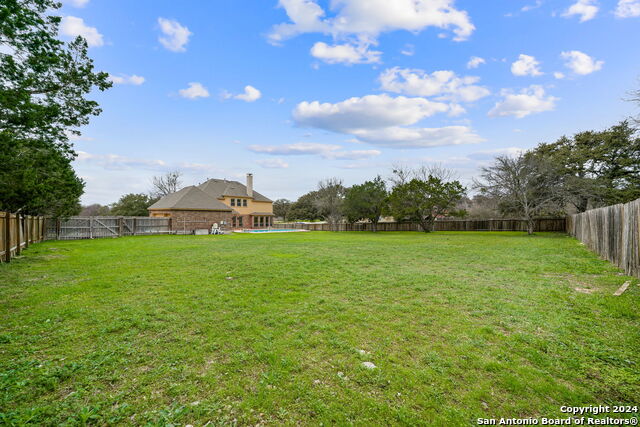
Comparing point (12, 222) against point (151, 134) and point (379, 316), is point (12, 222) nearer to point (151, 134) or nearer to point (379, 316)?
point (151, 134)

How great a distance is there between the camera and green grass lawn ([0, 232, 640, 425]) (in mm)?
2270

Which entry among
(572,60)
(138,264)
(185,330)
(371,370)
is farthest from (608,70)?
(138,264)

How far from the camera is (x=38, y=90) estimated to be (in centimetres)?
822

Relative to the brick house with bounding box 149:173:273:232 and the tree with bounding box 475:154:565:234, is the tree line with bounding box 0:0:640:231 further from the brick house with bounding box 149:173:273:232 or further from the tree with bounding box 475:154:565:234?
the brick house with bounding box 149:173:273:232

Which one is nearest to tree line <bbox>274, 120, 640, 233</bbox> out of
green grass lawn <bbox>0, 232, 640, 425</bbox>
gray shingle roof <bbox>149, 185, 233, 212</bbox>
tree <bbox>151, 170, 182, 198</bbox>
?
gray shingle roof <bbox>149, 185, 233, 212</bbox>

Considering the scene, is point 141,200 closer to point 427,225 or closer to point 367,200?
point 367,200

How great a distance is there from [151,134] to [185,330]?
1918cm

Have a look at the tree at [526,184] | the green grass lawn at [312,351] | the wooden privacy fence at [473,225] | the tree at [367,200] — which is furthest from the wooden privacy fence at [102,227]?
the tree at [526,184]

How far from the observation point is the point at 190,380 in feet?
8.61

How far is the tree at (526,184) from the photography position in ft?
79.0

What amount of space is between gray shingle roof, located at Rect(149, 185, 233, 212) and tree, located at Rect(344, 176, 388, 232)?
48.3 ft

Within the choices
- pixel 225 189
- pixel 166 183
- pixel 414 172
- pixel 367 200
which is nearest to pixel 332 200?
pixel 367 200

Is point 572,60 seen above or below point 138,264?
above

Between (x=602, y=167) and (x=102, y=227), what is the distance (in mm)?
Result: 45317
